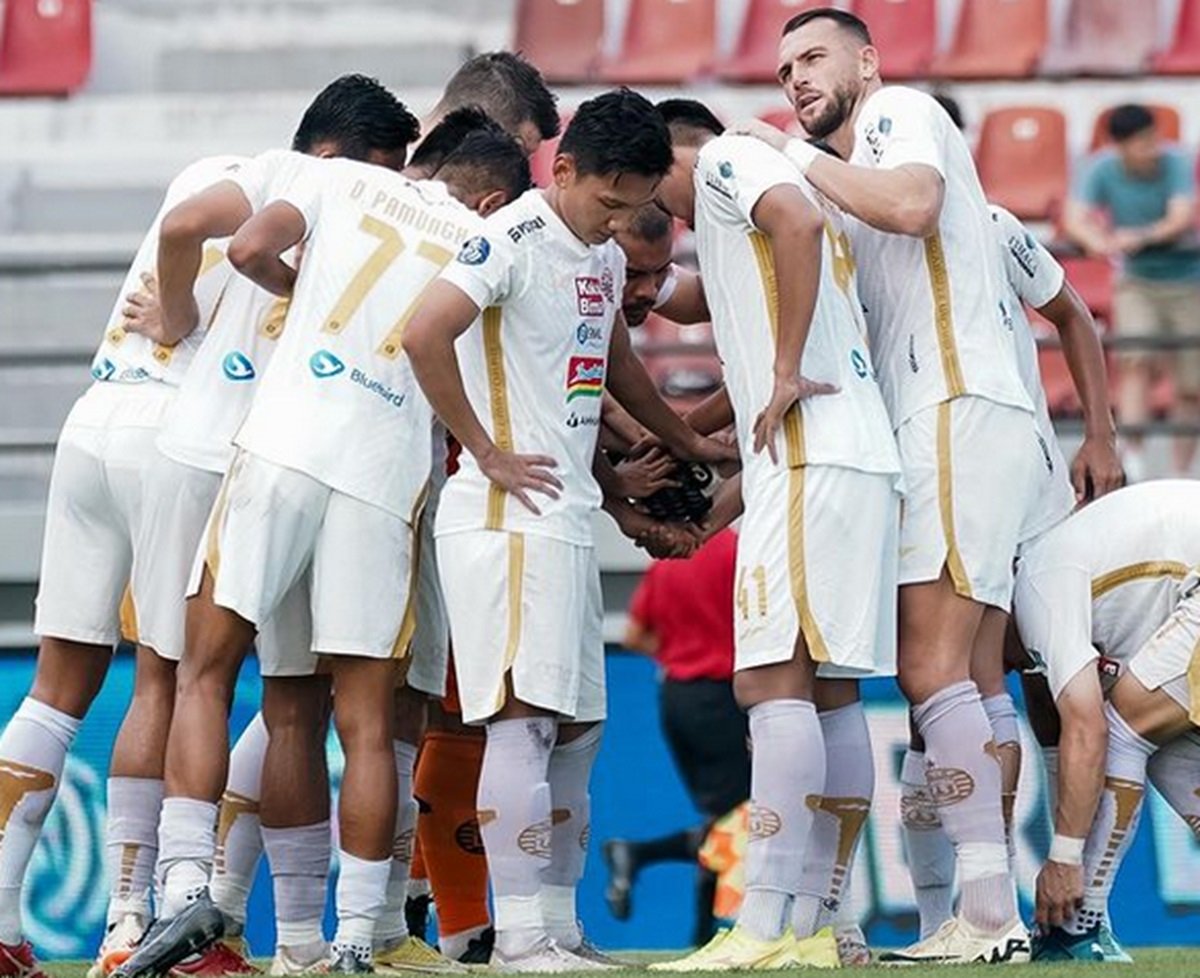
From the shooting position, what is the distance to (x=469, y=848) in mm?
6648

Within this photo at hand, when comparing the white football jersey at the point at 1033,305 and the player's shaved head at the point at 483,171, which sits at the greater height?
the player's shaved head at the point at 483,171

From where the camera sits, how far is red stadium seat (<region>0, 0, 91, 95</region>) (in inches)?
549

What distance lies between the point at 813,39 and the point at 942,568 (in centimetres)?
133

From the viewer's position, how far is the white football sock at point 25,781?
20.0 ft

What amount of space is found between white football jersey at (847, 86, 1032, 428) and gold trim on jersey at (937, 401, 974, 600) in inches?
2.4

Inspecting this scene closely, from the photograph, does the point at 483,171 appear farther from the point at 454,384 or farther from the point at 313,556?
the point at 313,556

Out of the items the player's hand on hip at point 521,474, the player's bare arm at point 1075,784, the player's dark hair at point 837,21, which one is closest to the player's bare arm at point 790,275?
the player's hand on hip at point 521,474

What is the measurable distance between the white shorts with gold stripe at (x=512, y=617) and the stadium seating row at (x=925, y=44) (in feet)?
26.3

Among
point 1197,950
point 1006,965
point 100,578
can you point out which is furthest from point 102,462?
point 1197,950

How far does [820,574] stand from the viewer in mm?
5730

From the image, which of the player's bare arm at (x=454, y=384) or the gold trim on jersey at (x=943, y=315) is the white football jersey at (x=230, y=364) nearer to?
the player's bare arm at (x=454, y=384)

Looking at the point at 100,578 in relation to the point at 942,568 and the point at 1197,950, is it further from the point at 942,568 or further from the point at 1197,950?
the point at 1197,950

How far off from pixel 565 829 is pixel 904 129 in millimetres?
1835

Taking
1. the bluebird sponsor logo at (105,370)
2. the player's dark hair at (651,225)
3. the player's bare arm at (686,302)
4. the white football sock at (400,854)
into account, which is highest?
the player's dark hair at (651,225)
